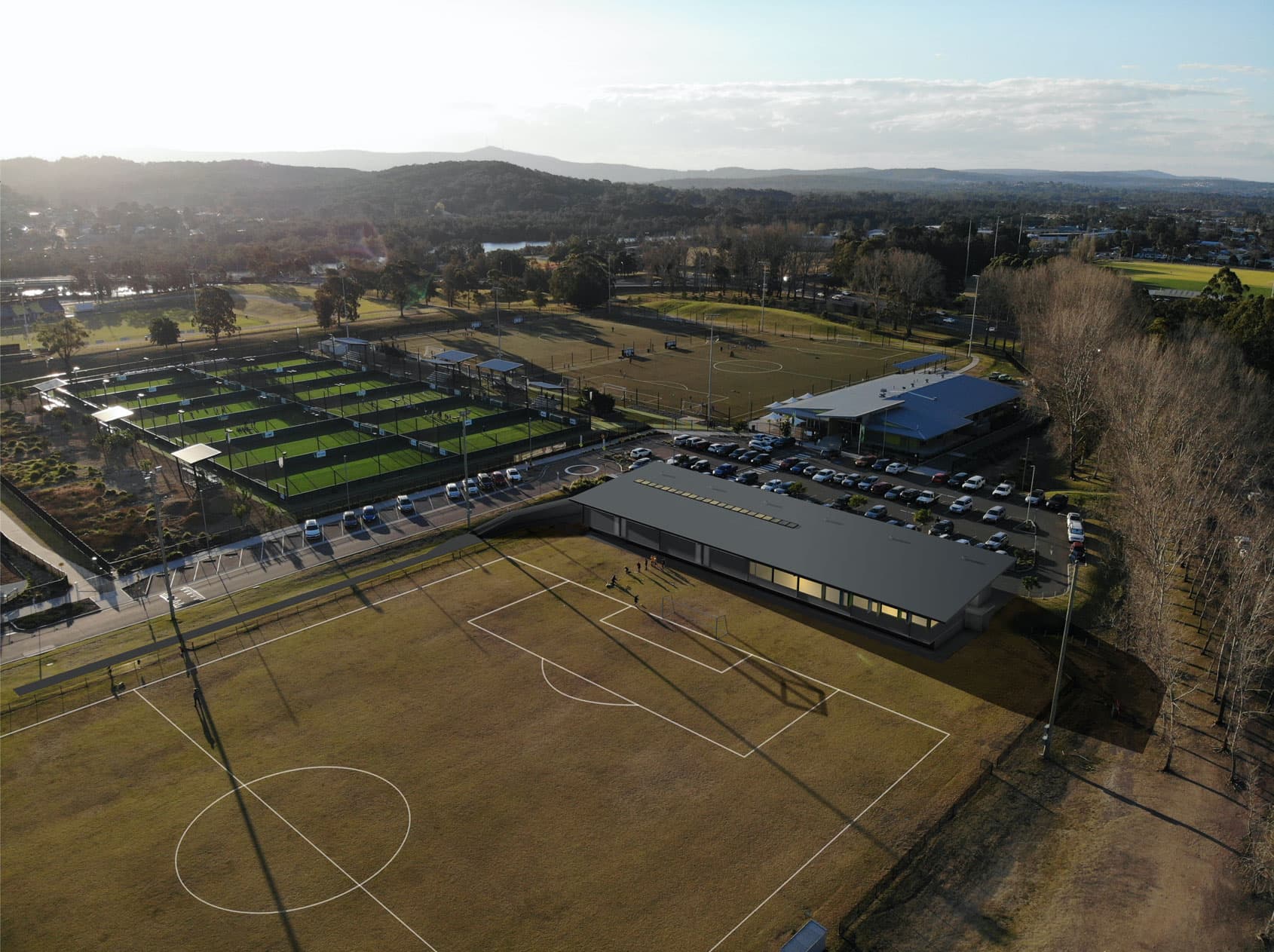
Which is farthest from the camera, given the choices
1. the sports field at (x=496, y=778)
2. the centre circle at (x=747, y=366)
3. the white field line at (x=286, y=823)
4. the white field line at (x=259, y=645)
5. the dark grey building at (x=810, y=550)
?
the centre circle at (x=747, y=366)

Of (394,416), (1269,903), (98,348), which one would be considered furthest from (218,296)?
(1269,903)

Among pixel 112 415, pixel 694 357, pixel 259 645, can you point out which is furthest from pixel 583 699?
pixel 694 357

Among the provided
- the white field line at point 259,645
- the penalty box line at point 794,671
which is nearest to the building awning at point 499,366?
the white field line at point 259,645

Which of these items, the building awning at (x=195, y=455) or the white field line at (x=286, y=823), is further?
the building awning at (x=195, y=455)

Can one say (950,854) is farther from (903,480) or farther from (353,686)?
(903,480)

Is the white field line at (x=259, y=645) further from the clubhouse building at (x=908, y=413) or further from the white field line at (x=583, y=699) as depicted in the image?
the clubhouse building at (x=908, y=413)
